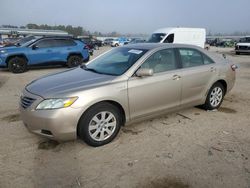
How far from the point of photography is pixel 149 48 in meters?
4.61

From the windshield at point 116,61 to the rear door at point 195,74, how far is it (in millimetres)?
946

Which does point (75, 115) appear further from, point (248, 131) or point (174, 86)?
point (248, 131)

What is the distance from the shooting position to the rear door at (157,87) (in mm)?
4125

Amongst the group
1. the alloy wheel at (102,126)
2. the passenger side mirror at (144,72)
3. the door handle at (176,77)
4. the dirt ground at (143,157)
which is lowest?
the dirt ground at (143,157)

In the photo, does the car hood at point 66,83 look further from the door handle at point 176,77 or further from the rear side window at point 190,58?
the rear side window at point 190,58

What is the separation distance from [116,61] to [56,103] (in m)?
1.65

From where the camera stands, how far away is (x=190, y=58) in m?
5.05

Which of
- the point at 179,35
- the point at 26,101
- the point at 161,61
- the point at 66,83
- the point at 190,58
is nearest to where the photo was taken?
the point at 26,101

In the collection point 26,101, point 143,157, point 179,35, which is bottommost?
point 143,157

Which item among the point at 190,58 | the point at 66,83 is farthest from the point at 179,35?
the point at 66,83

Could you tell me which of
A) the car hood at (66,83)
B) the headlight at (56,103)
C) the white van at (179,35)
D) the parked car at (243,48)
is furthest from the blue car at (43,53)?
the parked car at (243,48)

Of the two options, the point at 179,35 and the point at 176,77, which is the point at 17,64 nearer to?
the point at 176,77

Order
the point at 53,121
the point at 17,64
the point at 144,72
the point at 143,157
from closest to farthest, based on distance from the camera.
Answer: the point at 53,121
the point at 143,157
the point at 144,72
the point at 17,64

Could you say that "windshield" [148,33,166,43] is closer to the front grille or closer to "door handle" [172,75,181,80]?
"door handle" [172,75,181,80]
